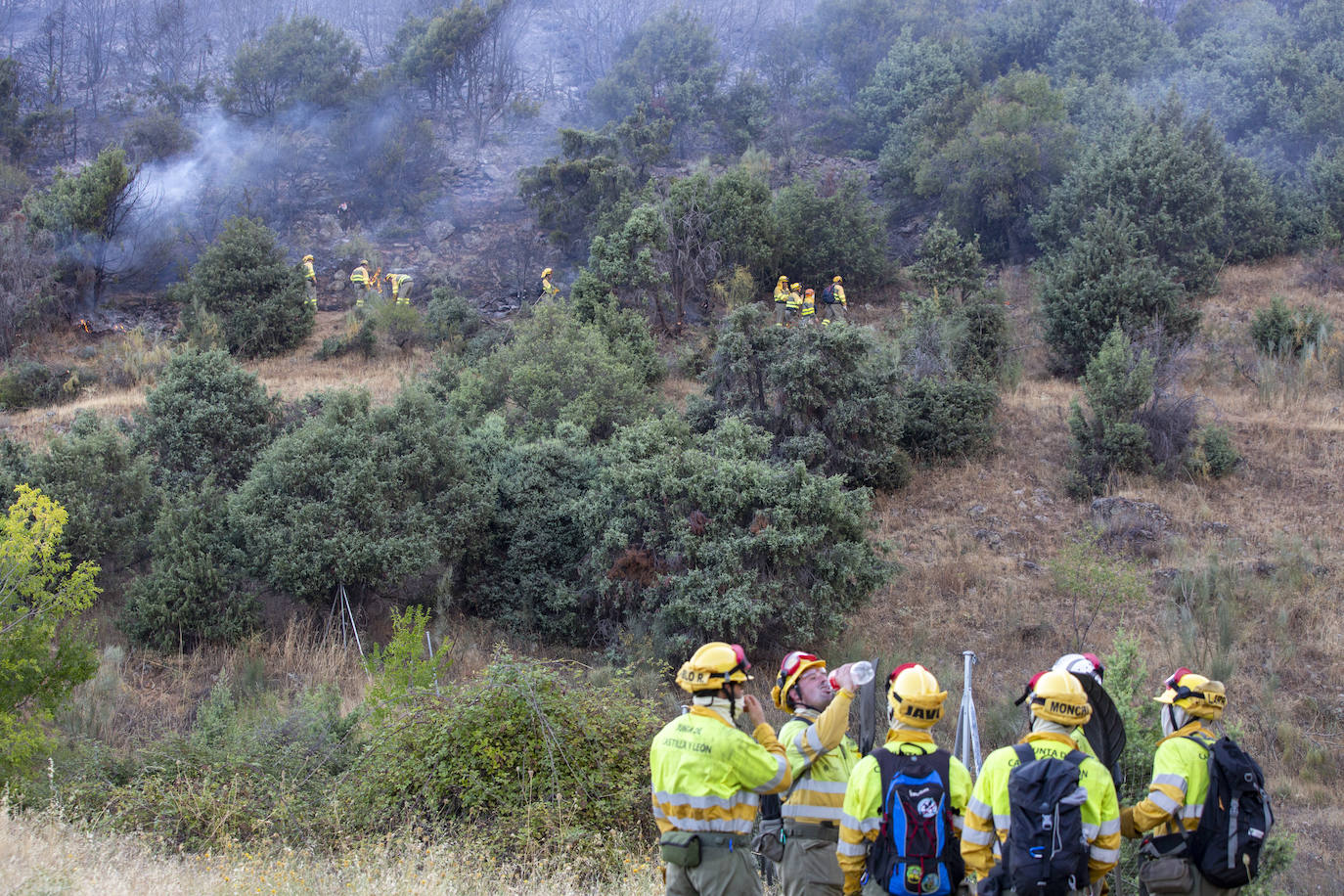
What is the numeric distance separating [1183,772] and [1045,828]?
106cm

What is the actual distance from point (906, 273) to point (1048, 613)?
13656mm

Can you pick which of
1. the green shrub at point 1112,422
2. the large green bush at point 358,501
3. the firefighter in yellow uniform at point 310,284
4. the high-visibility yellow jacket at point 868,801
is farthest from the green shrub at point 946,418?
the firefighter in yellow uniform at point 310,284

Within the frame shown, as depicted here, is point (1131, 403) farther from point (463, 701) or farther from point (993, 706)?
point (463, 701)

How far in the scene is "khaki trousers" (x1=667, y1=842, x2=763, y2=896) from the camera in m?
4.25

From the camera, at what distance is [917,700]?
4.13 m

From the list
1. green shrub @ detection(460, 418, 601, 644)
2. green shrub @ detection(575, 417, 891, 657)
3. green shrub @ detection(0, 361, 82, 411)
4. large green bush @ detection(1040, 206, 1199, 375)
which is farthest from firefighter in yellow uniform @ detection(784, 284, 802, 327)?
green shrub @ detection(0, 361, 82, 411)

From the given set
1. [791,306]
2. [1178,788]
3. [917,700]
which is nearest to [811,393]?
[791,306]

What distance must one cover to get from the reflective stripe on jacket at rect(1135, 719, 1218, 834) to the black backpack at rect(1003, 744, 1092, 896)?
803mm

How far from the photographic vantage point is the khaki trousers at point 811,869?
4547 millimetres

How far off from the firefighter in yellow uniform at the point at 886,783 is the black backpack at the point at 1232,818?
1219mm

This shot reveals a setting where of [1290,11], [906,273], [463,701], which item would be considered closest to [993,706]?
[463,701]

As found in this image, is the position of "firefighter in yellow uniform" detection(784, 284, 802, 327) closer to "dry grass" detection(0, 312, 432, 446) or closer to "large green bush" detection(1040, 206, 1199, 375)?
"large green bush" detection(1040, 206, 1199, 375)

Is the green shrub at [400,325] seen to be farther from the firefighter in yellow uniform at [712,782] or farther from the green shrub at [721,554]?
the firefighter in yellow uniform at [712,782]

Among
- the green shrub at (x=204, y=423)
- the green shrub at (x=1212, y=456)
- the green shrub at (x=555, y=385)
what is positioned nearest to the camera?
the green shrub at (x=204, y=423)
